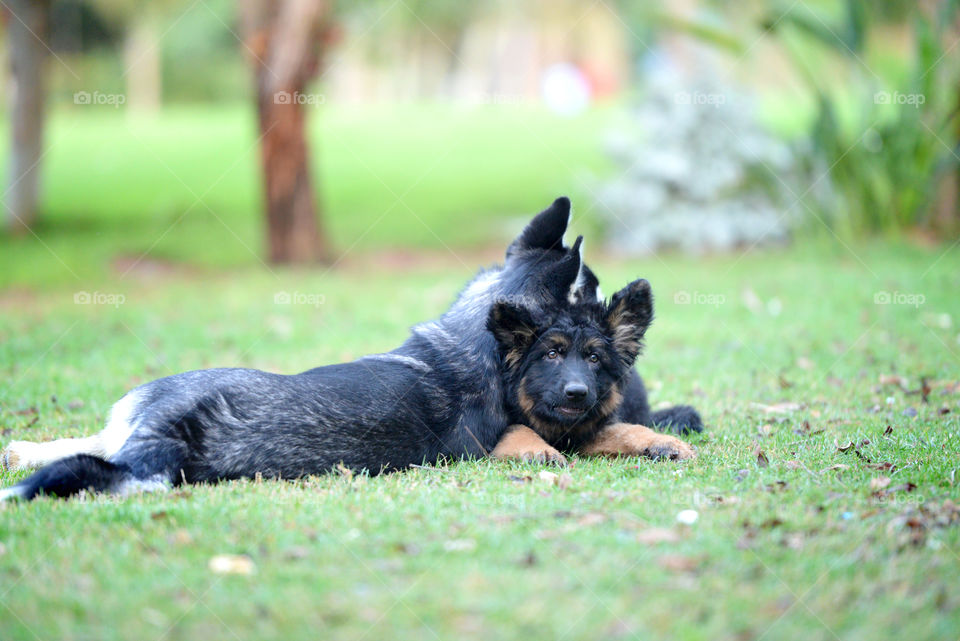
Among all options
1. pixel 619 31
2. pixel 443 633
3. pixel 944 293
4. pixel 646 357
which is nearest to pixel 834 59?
pixel 944 293

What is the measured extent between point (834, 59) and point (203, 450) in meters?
17.0

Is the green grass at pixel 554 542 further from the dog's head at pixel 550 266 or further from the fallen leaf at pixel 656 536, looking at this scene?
the dog's head at pixel 550 266

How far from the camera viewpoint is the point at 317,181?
20078 millimetres

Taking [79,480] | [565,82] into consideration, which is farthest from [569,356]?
[565,82]

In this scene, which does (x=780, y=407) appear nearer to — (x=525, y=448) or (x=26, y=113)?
(x=525, y=448)

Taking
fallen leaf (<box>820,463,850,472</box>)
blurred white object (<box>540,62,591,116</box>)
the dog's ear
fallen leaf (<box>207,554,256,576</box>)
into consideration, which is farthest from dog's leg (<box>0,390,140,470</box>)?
blurred white object (<box>540,62,591,116</box>)

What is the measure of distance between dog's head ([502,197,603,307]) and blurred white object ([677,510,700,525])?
2.08 m

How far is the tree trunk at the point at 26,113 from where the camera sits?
21125 mm

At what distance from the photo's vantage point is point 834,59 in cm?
1908

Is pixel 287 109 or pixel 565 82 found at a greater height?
pixel 565 82

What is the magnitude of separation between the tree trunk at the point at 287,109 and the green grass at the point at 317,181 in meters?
0.88

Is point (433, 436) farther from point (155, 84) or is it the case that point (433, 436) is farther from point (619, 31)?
point (155, 84)

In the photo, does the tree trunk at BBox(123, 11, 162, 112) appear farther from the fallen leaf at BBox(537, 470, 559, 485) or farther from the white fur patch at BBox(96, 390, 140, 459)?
the fallen leaf at BBox(537, 470, 559, 485)

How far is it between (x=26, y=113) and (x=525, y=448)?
63.2 ft
